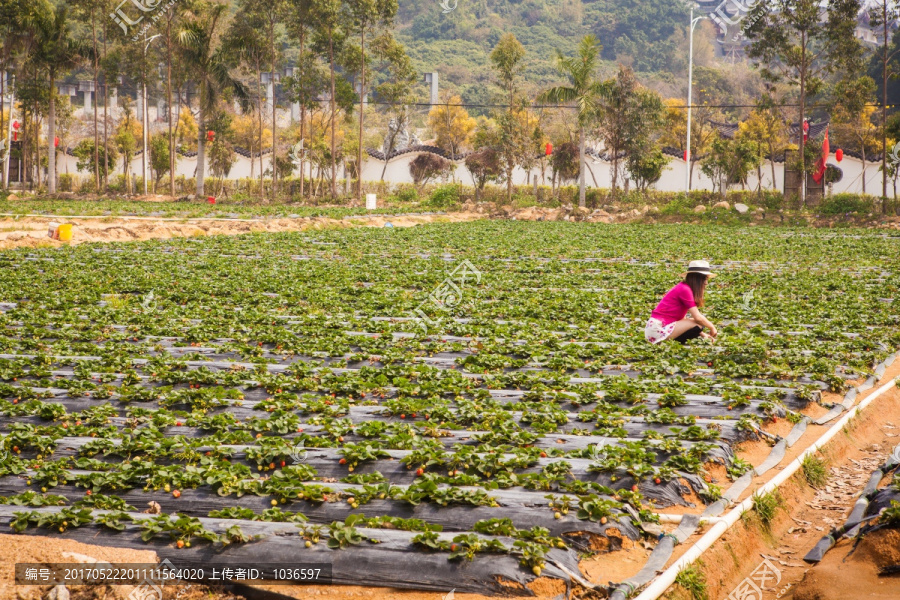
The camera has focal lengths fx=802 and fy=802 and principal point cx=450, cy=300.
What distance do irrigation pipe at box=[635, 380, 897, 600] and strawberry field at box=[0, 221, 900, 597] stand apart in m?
0.12

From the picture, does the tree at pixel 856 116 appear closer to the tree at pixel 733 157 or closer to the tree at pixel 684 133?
the tree at pixel 733 157

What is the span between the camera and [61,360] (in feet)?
30.9

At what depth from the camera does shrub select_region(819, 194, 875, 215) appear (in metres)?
39.1

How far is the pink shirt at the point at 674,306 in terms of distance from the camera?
403 inches

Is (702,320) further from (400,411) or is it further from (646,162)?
(646,162)

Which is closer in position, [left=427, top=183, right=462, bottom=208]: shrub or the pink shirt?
the pink shirt

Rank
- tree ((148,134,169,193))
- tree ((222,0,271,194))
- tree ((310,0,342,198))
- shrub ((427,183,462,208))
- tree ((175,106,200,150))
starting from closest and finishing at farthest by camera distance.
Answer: tree ((222,0,271,194)), tree ((310,0,342,198)), shrub ((427,183,462,208)), tree ((148,134,169,193)), tree ((175,106,200,150))

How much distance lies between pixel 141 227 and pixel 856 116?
3735 centimetres

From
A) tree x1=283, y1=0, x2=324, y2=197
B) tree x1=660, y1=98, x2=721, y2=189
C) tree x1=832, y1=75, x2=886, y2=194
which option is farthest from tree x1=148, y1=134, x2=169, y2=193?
tree x1=832, y1=75, x2=886, y2=194

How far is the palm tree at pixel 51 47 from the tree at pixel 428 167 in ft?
74.9

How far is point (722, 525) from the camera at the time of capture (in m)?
5.50

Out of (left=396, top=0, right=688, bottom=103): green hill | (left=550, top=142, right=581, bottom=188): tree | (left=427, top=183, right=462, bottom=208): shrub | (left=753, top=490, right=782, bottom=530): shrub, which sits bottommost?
(left=753, top=490, right=782, bottom=530): shrub

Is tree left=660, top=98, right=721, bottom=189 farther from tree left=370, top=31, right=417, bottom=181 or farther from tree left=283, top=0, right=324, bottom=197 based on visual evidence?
tree left=283, top=0, right=324, bottom=197

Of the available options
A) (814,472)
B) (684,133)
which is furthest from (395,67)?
(814,472)
